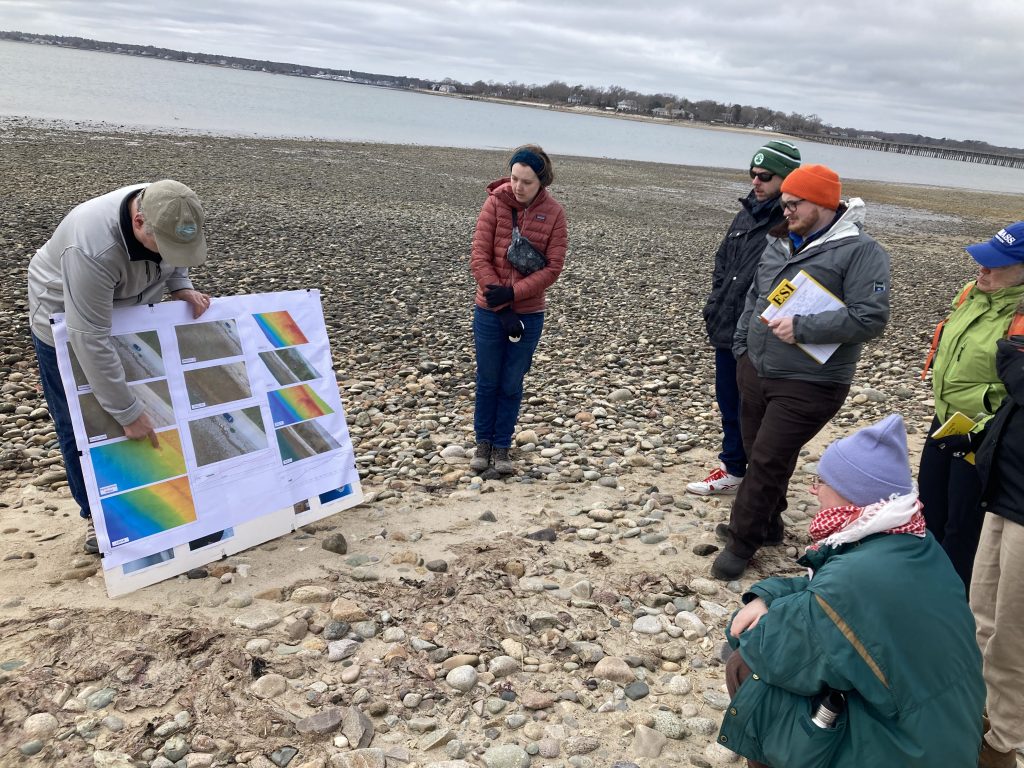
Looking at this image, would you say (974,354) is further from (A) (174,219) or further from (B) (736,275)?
(A) (174,219)

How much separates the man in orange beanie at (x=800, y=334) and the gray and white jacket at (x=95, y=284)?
3.50 meters

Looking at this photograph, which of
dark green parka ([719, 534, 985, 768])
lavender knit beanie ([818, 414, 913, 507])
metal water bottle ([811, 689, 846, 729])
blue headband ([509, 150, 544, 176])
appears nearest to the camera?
dark green parka ([719, 534, 985, 768])

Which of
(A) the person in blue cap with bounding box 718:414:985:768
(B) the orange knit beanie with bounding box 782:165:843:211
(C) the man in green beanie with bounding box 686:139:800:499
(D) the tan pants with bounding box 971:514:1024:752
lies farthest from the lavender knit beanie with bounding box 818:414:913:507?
(C) the man in green beanie with bounding box 686:139:800:499

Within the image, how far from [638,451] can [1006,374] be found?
3.73 meters

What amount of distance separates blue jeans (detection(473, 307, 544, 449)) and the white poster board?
1.22 metres

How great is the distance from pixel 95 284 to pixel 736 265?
3.94 metres

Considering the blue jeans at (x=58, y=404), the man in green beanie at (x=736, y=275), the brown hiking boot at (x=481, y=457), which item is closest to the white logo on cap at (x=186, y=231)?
the blue jeans at (x=58, y=404)

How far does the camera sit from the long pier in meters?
138

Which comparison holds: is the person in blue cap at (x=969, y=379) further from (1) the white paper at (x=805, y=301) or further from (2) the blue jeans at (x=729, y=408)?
(2) the blue jeans at (x=729, y=408)

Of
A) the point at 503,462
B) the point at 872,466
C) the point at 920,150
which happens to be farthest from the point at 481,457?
the point at 920,150

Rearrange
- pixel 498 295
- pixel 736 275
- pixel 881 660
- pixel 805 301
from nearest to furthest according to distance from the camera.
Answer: pixel 881 660 → pixel 805 301 → pixel 736 275 → pixel 498 295

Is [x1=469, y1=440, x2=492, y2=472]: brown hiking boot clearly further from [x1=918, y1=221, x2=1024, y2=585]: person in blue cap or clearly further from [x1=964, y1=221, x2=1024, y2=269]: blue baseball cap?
[x1=964, y1=221, x2=1024, y2=269]: blue baseball cap

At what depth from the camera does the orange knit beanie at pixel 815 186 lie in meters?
4.14

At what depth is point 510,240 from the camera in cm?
561
